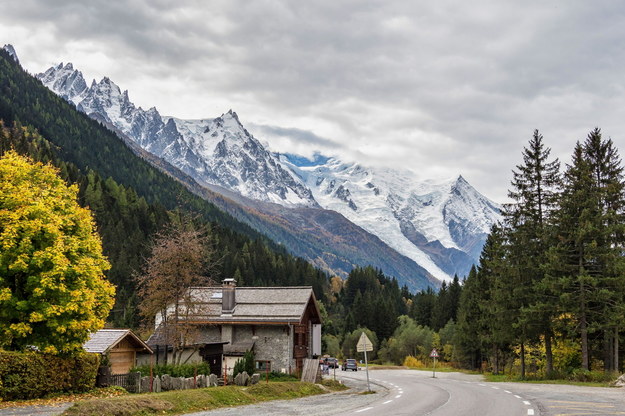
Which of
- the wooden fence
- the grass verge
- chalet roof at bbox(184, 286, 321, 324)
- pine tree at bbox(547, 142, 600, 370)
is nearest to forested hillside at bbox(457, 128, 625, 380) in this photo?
pine tree at bbox(547, 142, 600, 370)

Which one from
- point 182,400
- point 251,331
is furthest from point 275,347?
point 182,400

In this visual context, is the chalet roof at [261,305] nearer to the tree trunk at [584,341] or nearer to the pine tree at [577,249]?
the pine tree at [577,249]

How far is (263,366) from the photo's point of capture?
165 ft

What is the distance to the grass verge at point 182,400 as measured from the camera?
66.2ft

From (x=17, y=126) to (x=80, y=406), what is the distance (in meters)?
191

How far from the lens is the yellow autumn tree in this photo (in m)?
26.8

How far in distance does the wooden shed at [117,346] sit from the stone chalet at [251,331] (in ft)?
21.6

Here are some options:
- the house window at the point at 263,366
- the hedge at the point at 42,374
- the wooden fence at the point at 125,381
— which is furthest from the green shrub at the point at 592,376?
the hedge at the point at 42,374

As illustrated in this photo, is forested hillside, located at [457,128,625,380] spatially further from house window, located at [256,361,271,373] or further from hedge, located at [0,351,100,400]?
hedge, located at [0,351,100,400]

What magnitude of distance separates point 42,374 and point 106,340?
32.2ft

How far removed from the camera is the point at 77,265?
95.2ft

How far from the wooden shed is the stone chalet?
6.58 metres

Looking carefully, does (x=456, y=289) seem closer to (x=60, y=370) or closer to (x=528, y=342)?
(x=528, y=342)

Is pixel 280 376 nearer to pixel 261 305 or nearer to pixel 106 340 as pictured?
pixel 261 305
